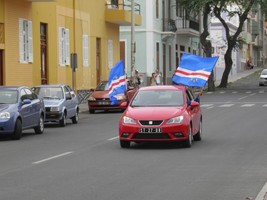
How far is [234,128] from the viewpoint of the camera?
71.4 feet

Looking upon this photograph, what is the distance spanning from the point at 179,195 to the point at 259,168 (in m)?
3.24

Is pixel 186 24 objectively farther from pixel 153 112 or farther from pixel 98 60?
pixel 153 112

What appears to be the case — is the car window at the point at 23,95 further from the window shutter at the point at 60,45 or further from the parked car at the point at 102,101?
the window shutter at the point at 60,45

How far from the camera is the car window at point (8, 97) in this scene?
64.7 feet

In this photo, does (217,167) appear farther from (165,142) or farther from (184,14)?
(184,14)

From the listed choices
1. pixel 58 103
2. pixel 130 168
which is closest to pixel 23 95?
pixel 58 103

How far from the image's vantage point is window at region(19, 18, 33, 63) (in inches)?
1254

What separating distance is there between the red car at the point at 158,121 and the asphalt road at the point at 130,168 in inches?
12.6

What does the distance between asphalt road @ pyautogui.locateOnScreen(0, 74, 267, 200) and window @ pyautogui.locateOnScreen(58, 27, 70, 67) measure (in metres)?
15.9

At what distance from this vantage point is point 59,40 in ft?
119

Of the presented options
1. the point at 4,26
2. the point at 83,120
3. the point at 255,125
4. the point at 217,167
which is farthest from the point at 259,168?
the point at 4,26

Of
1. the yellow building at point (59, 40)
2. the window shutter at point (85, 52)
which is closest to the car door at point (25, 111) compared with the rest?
the yellow building at point (59, 40)

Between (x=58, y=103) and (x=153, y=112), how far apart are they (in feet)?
29.6

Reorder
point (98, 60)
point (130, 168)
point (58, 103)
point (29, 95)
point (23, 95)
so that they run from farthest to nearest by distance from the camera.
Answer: point (98, 60)
point (58, 103)
point (29, 95)
point (23, 95)
point (130, 168)
